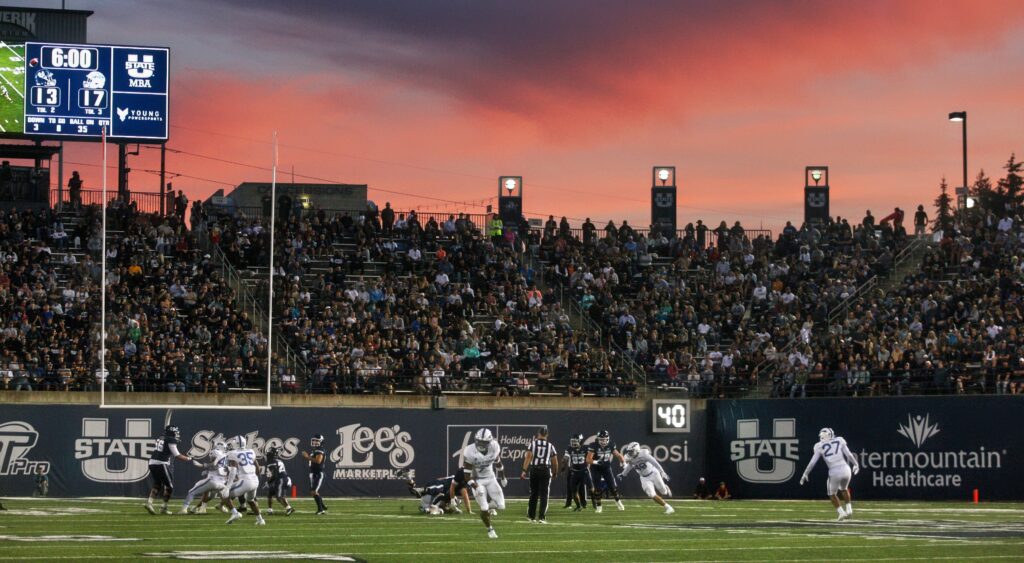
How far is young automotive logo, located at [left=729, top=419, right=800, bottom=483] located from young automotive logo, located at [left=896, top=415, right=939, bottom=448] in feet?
9.93

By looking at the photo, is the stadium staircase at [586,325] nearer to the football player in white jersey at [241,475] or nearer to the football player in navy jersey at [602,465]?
the football player in navy jersey at [602,465]

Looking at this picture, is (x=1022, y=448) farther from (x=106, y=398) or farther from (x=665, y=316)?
(x=106, y=398)

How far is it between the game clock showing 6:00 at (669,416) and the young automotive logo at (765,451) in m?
1.39

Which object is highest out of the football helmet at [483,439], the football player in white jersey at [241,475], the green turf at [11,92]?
the green turf at [11,92]

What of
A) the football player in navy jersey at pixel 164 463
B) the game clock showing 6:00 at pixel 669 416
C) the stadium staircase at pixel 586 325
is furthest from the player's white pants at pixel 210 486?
the stadium staircase at pixel 586 325

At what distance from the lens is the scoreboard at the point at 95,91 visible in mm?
42438

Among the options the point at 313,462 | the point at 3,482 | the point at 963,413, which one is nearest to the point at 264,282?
the point at 3,482

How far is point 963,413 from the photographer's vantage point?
117 ft

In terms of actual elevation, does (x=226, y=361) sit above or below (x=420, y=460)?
above

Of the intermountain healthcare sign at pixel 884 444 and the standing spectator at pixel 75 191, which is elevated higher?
the standing spectator at pixel 75 191

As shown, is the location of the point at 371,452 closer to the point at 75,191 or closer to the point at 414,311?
the point at 414,311

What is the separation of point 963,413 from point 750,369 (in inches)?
271

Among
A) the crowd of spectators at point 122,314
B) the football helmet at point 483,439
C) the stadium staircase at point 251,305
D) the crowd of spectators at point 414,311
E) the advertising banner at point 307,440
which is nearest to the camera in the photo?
the football helmet at point 483,439

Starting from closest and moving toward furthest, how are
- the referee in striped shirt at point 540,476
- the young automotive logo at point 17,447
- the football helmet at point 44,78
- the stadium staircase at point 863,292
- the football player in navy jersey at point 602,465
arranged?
the referee in striped shirt at point 540,476 → the football player in navy jersey at point 602,465 → the young automotive logo at point 17,447 → the stadium staircase at point 863,292 → the football helmet at point 44,78
